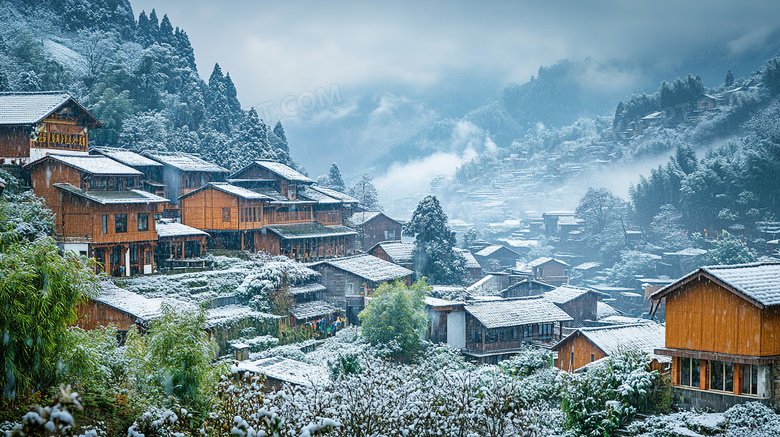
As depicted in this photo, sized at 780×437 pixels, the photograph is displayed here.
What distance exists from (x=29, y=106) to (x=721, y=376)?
35.6 m

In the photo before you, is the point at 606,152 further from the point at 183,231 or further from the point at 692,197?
the point at 183,231

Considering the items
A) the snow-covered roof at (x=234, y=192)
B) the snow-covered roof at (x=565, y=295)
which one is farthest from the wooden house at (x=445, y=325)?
the snow-covered roof at (x=234, y=192)

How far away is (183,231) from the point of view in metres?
34.8

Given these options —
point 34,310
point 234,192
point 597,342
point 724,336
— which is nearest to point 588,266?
point 597,342

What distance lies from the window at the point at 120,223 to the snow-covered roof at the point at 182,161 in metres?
12.0

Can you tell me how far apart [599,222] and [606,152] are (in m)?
58.0

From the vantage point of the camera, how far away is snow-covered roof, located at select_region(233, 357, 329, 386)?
70.4 ft

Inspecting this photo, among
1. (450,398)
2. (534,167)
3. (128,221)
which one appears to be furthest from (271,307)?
(534,167)

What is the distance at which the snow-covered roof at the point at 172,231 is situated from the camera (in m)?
33.4

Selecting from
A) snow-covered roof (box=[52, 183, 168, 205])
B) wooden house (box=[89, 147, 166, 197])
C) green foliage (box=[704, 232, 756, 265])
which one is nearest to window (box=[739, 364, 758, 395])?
snow-covered roof (box=[52, 183, 168, 205])

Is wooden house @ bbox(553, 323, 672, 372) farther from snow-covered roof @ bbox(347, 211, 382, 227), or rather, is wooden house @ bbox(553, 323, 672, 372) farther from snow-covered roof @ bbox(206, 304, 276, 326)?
snow-covered roof @ bbox(347, 211, 382, 227)

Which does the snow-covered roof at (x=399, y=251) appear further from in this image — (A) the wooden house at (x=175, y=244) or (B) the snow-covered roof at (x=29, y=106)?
(B) the snow-covered roof at (x=29, y=106)

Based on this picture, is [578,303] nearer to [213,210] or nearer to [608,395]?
[213,210]

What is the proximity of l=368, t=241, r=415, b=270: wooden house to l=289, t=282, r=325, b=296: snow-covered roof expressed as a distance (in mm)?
11405
